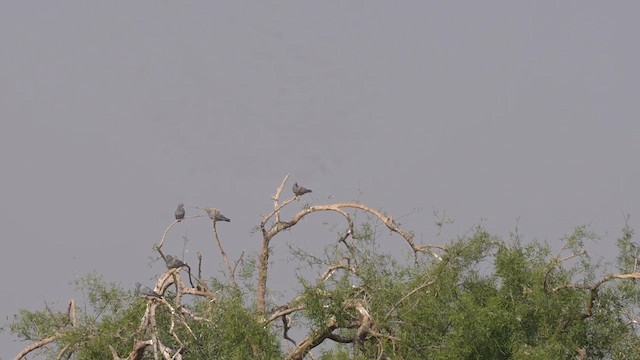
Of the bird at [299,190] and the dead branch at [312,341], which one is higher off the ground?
the bird at [299,190]

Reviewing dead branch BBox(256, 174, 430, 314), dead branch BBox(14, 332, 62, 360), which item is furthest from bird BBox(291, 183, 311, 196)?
dead branch BBox(14, 332, 62, 360)

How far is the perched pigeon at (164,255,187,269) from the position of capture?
17.9 m

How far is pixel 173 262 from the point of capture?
59.0 ft

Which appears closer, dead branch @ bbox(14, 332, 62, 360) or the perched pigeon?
dead branch @ bbox(14, 332, 62, 360)

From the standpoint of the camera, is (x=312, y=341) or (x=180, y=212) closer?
(x=312, y=341)

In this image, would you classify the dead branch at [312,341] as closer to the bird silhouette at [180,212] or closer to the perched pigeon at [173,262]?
the perched pigeon at [173,262]

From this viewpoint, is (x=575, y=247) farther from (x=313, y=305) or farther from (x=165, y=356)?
(x=165, y=356)

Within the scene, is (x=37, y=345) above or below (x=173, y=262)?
below

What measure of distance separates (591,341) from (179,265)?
5.70m

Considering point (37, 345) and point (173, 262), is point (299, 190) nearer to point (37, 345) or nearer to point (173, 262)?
point (173, 262)

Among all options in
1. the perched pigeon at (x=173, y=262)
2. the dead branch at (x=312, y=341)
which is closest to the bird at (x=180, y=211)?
the perched pigeon at (x=173, y=262)

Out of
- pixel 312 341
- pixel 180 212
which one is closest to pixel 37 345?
pixel 180 212

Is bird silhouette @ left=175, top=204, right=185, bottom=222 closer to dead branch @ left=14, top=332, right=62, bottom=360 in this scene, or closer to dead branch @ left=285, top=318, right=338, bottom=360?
dead branch @ left=14, top=332, right=62, bottom=360

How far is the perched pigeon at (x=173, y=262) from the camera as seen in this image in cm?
1794
